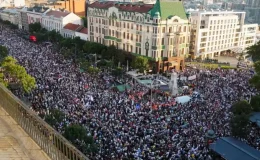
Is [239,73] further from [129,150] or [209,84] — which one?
[129,150]

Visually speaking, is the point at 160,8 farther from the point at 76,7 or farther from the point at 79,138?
the point at 76,7

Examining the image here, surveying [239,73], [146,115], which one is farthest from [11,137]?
[239,73]

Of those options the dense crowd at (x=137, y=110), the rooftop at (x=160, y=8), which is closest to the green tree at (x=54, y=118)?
the dense crowd at (x=137, y=110)

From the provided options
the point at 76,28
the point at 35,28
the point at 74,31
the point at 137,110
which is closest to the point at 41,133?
the point at 137,110

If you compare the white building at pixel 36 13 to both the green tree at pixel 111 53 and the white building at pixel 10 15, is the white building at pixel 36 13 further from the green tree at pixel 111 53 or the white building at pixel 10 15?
the green tree at pixel 111 53

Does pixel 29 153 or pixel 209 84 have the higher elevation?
pixel 29 153
